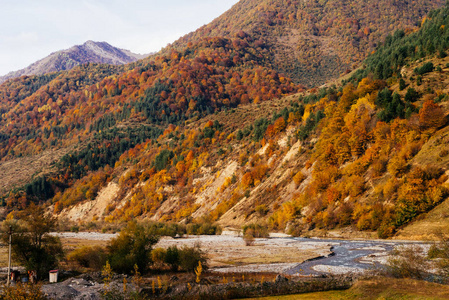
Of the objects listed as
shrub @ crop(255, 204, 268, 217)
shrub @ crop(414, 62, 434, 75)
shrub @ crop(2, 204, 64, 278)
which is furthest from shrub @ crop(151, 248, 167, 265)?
shrub @ crop(414, 62, 434, 75)

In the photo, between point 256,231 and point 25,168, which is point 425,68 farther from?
point 25,168

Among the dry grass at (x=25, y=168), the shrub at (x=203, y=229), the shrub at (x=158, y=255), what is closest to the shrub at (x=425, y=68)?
the shrub at (x=203, y=229)

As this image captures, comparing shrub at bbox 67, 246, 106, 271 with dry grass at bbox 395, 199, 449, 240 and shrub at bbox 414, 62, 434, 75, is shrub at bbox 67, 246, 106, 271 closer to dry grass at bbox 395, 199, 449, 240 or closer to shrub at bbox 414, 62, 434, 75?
dry grass at bbox 395, 199, 449, 240

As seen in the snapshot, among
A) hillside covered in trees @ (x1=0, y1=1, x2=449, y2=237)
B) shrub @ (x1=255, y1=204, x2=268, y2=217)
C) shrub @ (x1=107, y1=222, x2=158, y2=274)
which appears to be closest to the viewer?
shrub @ (x1=107, y1=222, x2=158, y2=274)

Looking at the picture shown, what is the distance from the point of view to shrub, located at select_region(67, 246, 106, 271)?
3797 centimetres

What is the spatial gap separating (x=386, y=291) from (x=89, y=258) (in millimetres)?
31492

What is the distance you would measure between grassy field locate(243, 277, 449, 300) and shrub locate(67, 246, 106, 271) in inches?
892

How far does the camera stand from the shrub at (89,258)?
38.0 meters

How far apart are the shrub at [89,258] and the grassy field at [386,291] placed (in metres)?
22.7

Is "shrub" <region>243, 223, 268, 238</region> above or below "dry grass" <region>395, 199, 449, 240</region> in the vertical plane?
below

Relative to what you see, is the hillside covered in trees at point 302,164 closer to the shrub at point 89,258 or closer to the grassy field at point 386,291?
the grassy field at point 386,291

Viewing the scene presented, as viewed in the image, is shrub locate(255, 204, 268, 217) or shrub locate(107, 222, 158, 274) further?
shrub locate(255, 204, 268, 217)

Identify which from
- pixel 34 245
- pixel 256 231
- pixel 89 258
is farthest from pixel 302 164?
pixel 34 245

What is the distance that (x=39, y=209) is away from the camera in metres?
34.8
